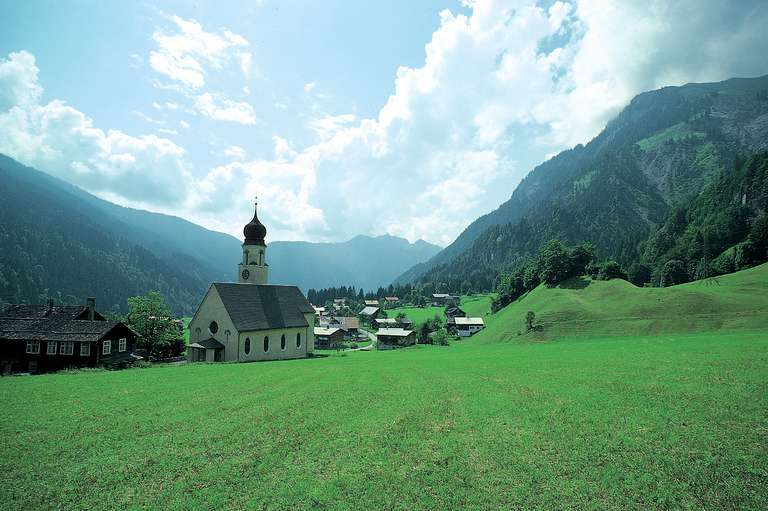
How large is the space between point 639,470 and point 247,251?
59526 millimetres

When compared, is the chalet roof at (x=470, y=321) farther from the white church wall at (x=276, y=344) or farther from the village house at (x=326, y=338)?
the white church wall at (x=276, y=344)

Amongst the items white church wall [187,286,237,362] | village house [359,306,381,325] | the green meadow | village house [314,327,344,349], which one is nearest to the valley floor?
the green meadow

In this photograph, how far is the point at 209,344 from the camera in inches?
1880

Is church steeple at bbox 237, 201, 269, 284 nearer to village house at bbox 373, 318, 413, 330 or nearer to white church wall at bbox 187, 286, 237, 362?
white church wall at bbox 187, 286, 237, 362

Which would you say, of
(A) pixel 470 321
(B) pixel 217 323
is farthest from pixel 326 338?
(B) pixel 217 323

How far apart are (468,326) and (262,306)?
74.4 metres

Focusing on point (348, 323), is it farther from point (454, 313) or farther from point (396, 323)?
point (454, 313)

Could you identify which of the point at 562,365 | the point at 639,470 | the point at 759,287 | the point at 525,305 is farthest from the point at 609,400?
the point at 525,305

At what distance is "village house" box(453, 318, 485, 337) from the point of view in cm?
11134

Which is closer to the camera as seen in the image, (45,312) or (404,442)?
(404,442)

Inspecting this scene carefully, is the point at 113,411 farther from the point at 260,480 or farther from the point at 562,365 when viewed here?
the point at 562,365

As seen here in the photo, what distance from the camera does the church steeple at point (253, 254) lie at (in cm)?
6125

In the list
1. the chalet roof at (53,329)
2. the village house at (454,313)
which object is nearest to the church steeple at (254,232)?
the chalet roof at (53,329)

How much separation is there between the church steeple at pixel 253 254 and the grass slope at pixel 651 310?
45.7m
